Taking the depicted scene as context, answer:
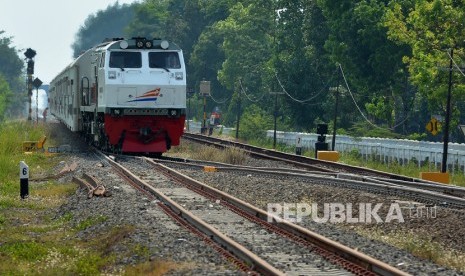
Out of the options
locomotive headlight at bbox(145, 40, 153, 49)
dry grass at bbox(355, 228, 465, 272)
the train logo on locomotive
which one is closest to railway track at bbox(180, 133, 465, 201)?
dry grass at bbox(355, 228, 465, 272)

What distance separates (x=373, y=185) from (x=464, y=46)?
19.2 m

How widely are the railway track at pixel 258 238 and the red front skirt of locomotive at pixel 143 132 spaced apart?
7.34m

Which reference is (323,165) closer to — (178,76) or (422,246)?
(178,76)

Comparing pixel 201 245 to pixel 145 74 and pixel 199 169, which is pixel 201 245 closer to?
pixel 199 169

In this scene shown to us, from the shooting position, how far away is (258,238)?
12.3 metres

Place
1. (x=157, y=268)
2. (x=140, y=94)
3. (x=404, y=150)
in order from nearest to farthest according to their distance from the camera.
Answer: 1. (x=157, y=268)
2. (x=140, y=94)
3. (x=404, y=150)

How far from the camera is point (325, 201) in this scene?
17141 millimetres

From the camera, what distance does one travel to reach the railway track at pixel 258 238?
33.2 ft

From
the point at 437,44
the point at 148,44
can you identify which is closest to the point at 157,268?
the point at 148,44

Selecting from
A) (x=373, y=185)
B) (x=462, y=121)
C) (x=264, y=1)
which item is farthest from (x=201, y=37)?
(x=373, y=185)

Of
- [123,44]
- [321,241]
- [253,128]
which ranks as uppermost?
[123,44]

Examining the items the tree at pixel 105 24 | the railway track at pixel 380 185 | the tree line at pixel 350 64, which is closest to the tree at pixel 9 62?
the tree at pixel 105 24

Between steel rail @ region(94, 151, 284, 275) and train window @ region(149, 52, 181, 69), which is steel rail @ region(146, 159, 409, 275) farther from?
train window @ region(149, 52, 181, 69)
